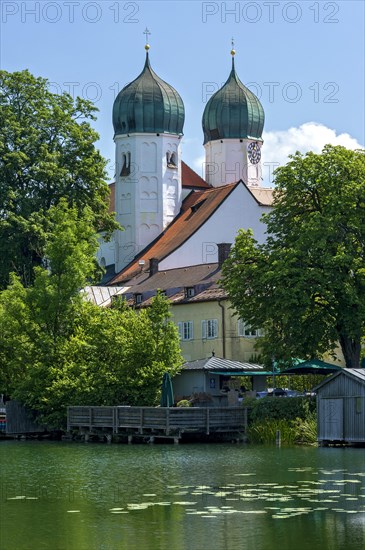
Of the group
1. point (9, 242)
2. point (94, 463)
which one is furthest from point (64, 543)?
point (9, 242)

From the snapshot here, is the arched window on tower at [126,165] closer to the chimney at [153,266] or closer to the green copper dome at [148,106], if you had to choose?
the green copper dome at [148,106]

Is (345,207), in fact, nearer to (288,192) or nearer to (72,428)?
(288,192)

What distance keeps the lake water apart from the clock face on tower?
2454 inches

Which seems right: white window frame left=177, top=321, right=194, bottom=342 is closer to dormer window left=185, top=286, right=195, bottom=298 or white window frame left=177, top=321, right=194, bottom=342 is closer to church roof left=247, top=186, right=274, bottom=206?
dormer window left=185, top=286, right=195, bottom=298

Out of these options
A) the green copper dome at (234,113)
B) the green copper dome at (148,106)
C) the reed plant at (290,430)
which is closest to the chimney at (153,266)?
the green copper dome at (148,106)

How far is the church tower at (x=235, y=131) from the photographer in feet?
351

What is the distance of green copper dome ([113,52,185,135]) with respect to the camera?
323 feet

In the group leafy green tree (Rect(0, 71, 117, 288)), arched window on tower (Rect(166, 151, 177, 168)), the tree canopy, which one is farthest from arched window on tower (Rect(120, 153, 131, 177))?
the tree canopy

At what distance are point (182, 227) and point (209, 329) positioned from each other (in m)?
24.8

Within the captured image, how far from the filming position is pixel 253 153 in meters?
108

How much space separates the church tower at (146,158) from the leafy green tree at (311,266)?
44173 millimetres

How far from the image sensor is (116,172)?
335 ft

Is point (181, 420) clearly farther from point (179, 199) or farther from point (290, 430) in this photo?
point (179, 199)

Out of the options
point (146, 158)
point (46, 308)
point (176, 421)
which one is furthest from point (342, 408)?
point (146, 158)
